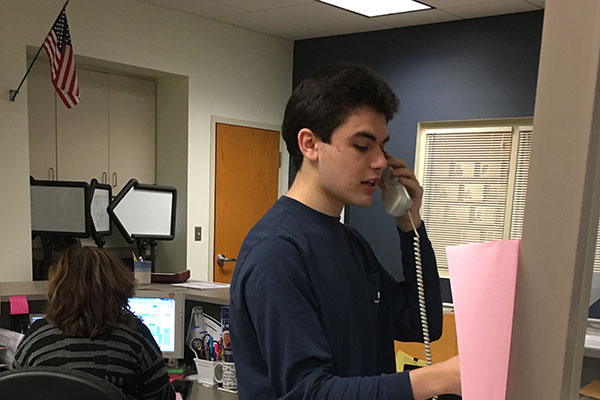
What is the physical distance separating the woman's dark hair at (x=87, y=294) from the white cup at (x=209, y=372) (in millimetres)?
562

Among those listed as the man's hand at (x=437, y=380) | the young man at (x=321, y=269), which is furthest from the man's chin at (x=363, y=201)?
the man's hand at (x=437, y=380)

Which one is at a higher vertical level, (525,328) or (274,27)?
(274,27)

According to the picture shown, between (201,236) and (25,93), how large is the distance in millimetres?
1754

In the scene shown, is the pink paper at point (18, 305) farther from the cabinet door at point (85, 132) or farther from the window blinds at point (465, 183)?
the window blinds at point (465, 183)

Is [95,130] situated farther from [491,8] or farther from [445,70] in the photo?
[491,8]

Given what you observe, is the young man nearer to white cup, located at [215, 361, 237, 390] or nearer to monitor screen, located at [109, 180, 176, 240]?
white cup, located at [215, 361, 237, 390]

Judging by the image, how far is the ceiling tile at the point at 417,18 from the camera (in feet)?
13.7

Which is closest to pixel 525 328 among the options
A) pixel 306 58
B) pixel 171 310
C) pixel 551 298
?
pixel 551 298

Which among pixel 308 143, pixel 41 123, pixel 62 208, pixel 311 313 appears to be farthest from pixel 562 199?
pixel 41 123

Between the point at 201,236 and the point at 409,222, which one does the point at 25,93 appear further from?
the point at 409,222

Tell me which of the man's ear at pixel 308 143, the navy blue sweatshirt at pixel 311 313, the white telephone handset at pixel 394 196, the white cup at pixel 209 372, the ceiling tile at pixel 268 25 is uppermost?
the ceiling tile at pixel 268 25

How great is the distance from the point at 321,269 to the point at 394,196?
279mm

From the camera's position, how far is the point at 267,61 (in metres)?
5.08

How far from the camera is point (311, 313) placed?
2.69 feet
